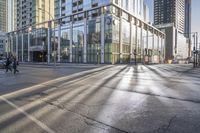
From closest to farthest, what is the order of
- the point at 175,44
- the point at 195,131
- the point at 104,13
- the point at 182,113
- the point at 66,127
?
the point at 195,131 < the point at 66,127 < the point at 182,113 < the point at 104,13 < the point at 175,44

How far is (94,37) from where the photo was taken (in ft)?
196

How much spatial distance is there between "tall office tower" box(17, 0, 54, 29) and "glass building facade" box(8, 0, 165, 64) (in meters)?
22.7

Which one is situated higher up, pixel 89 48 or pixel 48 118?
pixel 89 48

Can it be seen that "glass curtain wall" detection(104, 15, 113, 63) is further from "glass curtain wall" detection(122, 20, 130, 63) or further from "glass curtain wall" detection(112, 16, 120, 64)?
"glass curtain wall" detection(122, 20, 130, 63)

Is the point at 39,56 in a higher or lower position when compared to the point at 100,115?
higher

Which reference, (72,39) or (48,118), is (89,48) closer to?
(72,39)

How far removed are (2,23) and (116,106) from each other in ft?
599

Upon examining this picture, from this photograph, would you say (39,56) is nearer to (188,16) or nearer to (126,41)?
(126,41)

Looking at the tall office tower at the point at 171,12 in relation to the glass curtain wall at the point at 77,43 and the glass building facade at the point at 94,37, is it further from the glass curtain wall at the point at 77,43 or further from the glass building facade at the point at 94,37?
the glass curtain wall at the point at 77,43

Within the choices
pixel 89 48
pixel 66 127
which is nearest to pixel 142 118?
pixel 66 127

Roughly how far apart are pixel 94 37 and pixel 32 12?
65096mm

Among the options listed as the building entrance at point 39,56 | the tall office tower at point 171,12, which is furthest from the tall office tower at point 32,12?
the tall office tower at point 171,12

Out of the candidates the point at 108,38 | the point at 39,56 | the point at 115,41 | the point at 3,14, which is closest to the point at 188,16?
the point at 39,56

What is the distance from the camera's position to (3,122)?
5621 mm
